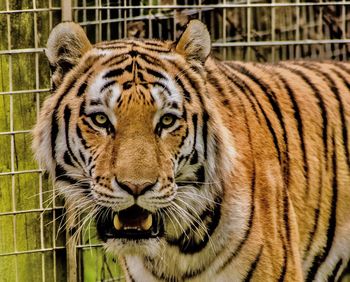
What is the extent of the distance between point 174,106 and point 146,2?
245cm

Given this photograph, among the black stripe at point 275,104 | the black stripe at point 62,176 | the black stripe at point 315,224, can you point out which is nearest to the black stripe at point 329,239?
the black stripe at point 315,224

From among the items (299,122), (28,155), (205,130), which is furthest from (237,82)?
(28,155)

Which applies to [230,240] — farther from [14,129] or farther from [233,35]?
[233,35]

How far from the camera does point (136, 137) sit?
9.96ft

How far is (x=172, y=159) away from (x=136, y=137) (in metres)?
0.14

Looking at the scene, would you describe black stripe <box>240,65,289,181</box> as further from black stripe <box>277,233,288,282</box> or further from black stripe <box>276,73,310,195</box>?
black stripe <box>277,233,288,282</box>

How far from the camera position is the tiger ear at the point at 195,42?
3.27m

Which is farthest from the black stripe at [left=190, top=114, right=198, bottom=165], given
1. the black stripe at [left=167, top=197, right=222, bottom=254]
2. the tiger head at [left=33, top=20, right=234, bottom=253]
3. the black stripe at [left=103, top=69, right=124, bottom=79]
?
the black stripe at [left=103, top=69, right=124, bottom=79]

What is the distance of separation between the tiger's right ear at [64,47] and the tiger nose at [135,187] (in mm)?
502

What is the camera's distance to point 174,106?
10.4ft

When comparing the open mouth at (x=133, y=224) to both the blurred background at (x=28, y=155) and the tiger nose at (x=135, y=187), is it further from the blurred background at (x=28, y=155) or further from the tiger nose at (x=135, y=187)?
the blurred background at (x=28, y=155)

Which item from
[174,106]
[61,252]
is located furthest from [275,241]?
[61,252]

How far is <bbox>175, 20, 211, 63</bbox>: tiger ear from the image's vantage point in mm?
3271

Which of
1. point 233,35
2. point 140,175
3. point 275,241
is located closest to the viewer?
point 140,175
